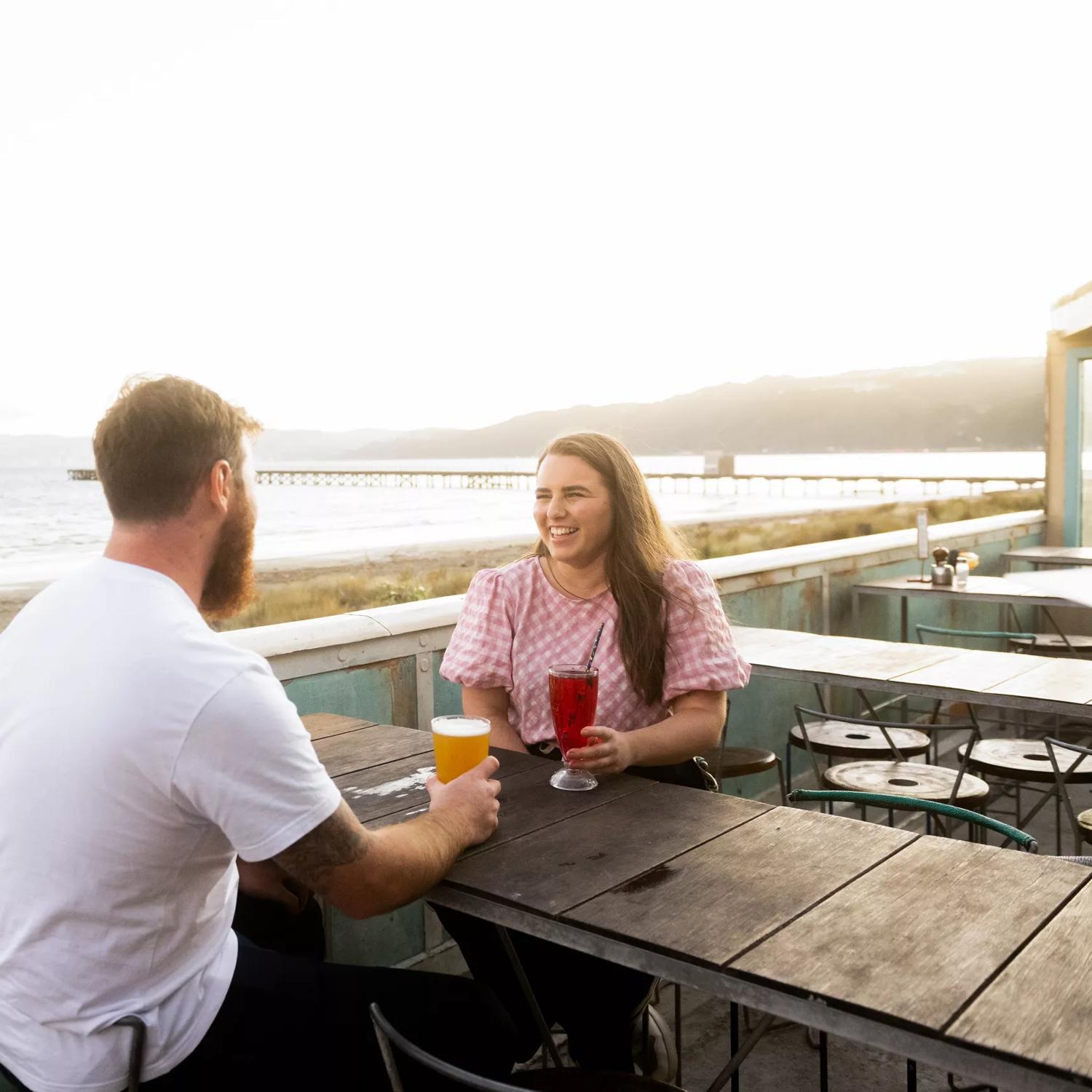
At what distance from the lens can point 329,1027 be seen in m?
1.22

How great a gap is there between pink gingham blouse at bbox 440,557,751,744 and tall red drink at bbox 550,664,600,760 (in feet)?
1.39

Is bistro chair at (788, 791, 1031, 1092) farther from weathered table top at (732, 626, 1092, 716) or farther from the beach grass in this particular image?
the beach grass

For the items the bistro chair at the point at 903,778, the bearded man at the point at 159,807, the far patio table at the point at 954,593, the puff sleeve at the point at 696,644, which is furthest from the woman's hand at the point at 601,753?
the far patio table at the point at 954,593

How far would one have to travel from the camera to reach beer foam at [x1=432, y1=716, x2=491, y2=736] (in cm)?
150

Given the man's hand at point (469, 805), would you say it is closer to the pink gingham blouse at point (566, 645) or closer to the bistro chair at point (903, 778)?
the pink gingham blouse at point (566, 645)

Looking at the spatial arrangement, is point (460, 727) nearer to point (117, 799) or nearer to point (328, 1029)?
point (328, 1029)

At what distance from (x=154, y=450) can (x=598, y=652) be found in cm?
110

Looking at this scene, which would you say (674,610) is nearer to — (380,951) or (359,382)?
(380,951)

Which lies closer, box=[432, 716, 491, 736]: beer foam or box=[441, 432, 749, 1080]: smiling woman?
box=[432, 716, 491, 736]: beer foam

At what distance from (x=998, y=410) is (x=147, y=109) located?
68.6 metres

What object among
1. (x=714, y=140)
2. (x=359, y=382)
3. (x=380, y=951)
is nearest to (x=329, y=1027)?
(x=380, y=951)

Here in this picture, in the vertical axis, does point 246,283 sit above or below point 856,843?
above

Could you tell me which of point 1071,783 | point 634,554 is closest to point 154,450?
point 634,554

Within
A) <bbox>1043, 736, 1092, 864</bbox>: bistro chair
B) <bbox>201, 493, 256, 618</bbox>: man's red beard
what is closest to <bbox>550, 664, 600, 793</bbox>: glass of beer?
<bbox>201, 493, 256, 618</bbox>: man's red beard
